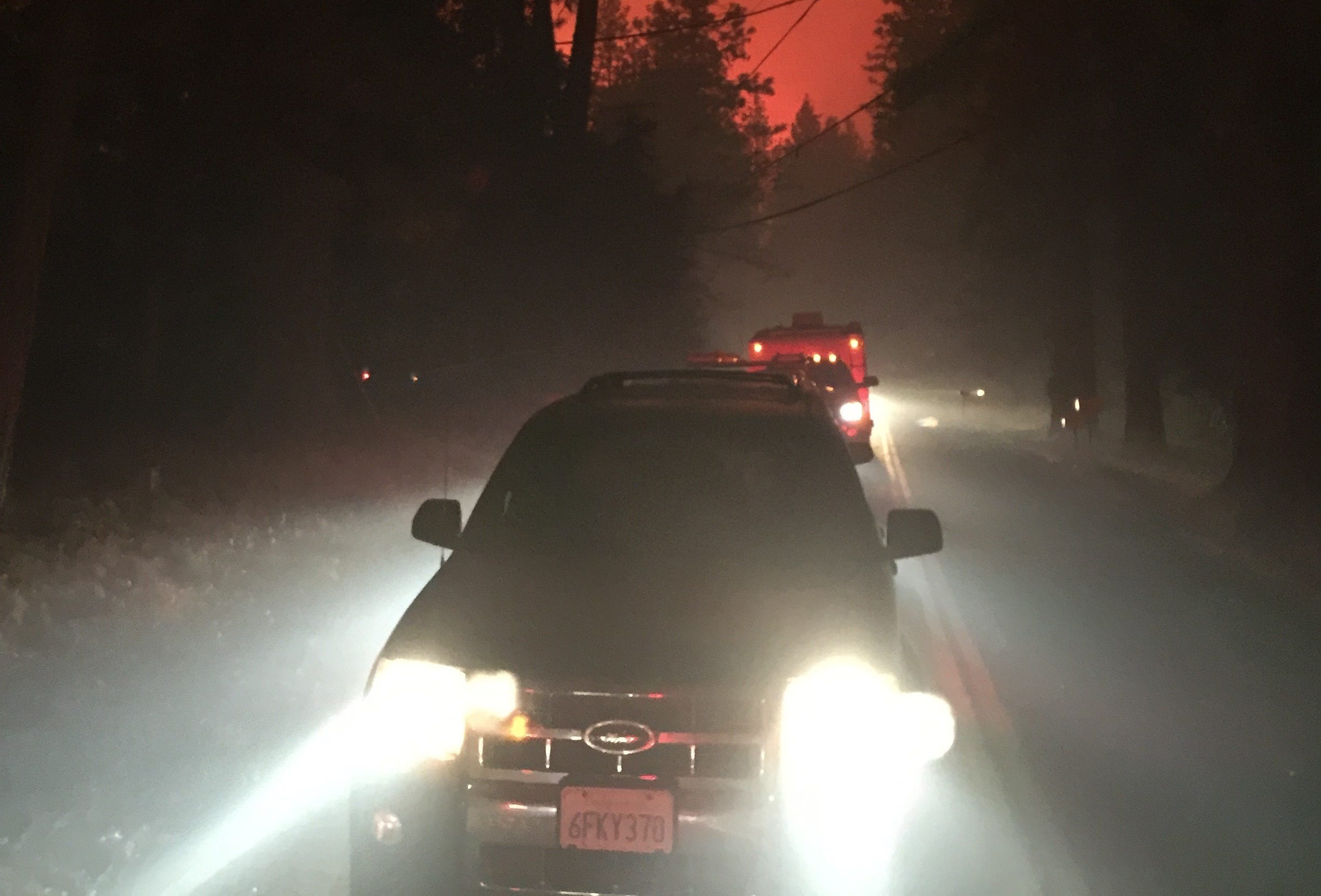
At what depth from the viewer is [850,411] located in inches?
835

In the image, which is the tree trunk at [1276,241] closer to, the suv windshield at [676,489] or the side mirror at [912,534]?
the side mirror at [912,534]

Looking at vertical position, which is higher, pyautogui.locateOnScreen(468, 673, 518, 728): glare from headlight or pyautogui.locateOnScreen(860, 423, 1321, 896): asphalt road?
pyautogui.locateOnScreen(468, 673, 518, 728): glare from headlight

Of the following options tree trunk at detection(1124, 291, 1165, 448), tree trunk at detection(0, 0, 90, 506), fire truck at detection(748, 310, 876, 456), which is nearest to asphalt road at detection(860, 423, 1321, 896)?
tree trunk at detection(0, 0, 90, 506)

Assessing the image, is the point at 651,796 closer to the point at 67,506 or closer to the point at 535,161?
the point at 67,506

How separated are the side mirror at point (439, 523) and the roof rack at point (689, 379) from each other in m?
0.81

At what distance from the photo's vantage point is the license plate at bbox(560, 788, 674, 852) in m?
3.75

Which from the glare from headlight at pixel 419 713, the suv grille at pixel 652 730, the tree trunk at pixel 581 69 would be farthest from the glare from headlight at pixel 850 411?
the suv grille at pixel 652 730

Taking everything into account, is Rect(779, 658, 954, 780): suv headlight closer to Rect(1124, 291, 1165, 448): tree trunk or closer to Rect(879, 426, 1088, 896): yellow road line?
Rect(879, 426, 1088, 896): yellow road line

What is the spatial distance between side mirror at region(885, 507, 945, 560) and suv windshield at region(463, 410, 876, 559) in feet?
0.71

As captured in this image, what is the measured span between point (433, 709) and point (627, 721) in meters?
0.57

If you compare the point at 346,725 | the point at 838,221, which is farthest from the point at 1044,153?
the point at 838,221

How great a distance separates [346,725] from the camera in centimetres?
726

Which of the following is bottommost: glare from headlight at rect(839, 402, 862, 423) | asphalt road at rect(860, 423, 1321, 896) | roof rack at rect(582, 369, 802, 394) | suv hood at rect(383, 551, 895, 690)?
asphalt road at rect(860, 423, 1321, 896)

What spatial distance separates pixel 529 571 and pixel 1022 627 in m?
6.08
